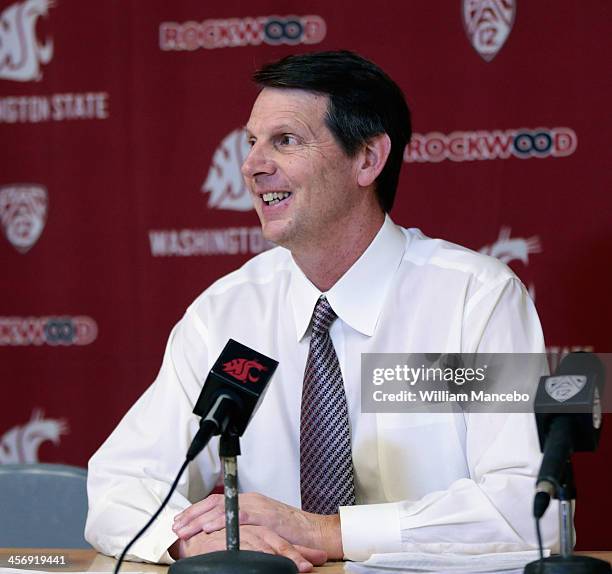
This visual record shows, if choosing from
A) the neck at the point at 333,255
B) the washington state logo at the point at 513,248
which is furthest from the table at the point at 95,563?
the washington state logo at the point at 513,248

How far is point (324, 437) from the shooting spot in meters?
2.04

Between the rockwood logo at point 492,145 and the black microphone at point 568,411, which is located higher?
the rockwood logo at point 492,145

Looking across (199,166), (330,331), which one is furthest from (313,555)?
(199,166)

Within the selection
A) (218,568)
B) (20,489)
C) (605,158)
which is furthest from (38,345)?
(218,568)

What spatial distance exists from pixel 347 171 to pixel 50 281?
1254 mm

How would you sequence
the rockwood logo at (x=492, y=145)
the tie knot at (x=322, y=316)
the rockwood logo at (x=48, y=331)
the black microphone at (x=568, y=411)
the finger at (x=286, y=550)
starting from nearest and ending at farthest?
1. the black microphone at (x=568, y=411)
2. the finger at (x=286, y=550)
3. the tie knot at (x=322, y=316)
4. the rockwood logo at (x=492, y=145)
5. the rockwood logo at (x=48, y=331)

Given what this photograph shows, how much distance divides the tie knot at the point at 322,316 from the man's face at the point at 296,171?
0.13m

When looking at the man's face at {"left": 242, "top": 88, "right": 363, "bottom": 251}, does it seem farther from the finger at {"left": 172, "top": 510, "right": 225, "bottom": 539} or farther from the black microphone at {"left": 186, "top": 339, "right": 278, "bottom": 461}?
the black microphone at {"left": 186, "top": 339, "right": 278, "bottom": 461}

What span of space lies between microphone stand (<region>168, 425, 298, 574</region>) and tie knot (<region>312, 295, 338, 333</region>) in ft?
2.54

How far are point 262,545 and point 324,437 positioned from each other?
395mm

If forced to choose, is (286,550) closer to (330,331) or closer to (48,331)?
(330,331)

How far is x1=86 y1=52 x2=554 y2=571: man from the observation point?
6.54 ft

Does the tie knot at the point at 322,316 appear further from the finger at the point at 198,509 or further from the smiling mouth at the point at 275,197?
the finger at the point at 198,509

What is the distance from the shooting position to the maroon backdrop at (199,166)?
110 inches
